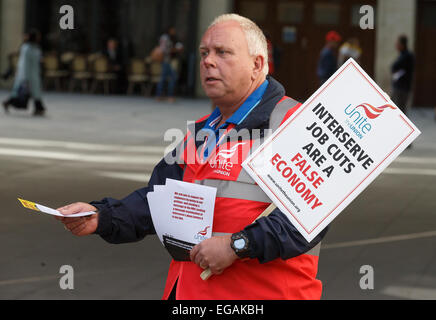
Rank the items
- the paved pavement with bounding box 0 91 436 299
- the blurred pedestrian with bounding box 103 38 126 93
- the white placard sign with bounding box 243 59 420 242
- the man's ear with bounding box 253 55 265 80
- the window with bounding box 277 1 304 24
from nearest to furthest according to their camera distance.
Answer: the white placard sign with bounding box 243 59 420 242
the man's ear with bounding box 253 55 265 80
the paved pavement with bounding box 0 91 436 299
the window with bounding box 277 1 304 24
the blurred pedestrian with bounding box 103 38 126 93

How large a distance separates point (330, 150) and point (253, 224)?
0.31 meters

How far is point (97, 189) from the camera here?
355 inches

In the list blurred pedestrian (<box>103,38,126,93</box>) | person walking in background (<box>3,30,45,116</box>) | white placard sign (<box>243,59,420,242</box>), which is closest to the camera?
white placard sign (<box>243,59,420,242</box>)

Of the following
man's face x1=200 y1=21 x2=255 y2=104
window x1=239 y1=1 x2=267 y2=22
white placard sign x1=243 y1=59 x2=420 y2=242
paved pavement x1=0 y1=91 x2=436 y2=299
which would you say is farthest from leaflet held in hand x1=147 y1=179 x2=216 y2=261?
window x1=239 y1=1 x2=267 y2=22

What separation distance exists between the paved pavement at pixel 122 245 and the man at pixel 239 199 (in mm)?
2768

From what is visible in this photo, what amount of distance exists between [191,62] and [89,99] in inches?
135

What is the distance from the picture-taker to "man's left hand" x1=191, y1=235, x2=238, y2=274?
2.42 m

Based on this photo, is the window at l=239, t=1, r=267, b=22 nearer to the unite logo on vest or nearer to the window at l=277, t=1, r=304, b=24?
the window at l=277, t=1, r=304, b=24

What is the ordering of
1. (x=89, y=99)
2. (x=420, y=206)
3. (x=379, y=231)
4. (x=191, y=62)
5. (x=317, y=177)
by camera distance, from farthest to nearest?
1. (x=191, y=62)
2. (x=89, y=99)
3. (x=420, y=206)
4. (x=379, y=231)
5. (x=317, y=177)

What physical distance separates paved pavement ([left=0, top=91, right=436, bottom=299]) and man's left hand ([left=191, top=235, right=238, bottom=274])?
2.86 m

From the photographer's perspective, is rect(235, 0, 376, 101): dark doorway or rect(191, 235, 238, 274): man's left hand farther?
rect(235, 0, 376, 101): dark doorway

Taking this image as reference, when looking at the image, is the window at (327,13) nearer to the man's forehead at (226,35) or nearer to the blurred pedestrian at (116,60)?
the blurred pedestrian at (116,60)
